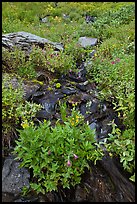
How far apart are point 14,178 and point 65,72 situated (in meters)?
3.75

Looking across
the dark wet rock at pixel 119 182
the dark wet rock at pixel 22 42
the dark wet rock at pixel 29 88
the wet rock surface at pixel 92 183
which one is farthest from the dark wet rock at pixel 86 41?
the dark wet rock at pixel 119 182

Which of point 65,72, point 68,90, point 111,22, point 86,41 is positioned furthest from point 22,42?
point 111,22

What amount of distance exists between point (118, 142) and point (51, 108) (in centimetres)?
207

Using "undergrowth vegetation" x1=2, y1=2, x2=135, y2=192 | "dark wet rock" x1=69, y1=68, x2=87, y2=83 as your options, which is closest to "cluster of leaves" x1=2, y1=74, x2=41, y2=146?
"undergrowth vegetation" x1=2, y1=2, x2=135, y2=192

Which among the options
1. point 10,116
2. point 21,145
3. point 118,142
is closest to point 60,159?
point 21,145

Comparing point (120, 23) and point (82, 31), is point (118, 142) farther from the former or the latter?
point (120, 23)

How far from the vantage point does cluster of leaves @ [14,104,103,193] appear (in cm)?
347

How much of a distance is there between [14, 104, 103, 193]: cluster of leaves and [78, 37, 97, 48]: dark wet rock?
5.80 metres

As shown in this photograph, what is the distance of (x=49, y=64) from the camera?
684 cm

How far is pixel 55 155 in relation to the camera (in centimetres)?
357

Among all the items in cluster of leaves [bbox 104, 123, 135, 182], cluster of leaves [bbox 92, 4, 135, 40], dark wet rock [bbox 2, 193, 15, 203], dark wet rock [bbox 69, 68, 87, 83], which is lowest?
dark wet rock [bbox 2, 193, 15, 203]

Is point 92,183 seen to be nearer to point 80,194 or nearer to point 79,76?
point 80,194

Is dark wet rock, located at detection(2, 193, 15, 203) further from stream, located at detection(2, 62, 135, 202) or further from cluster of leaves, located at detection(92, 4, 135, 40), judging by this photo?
cluster of leaves, located at detection(92, 4, 135, 40)

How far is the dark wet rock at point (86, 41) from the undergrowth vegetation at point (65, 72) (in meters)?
0.23
